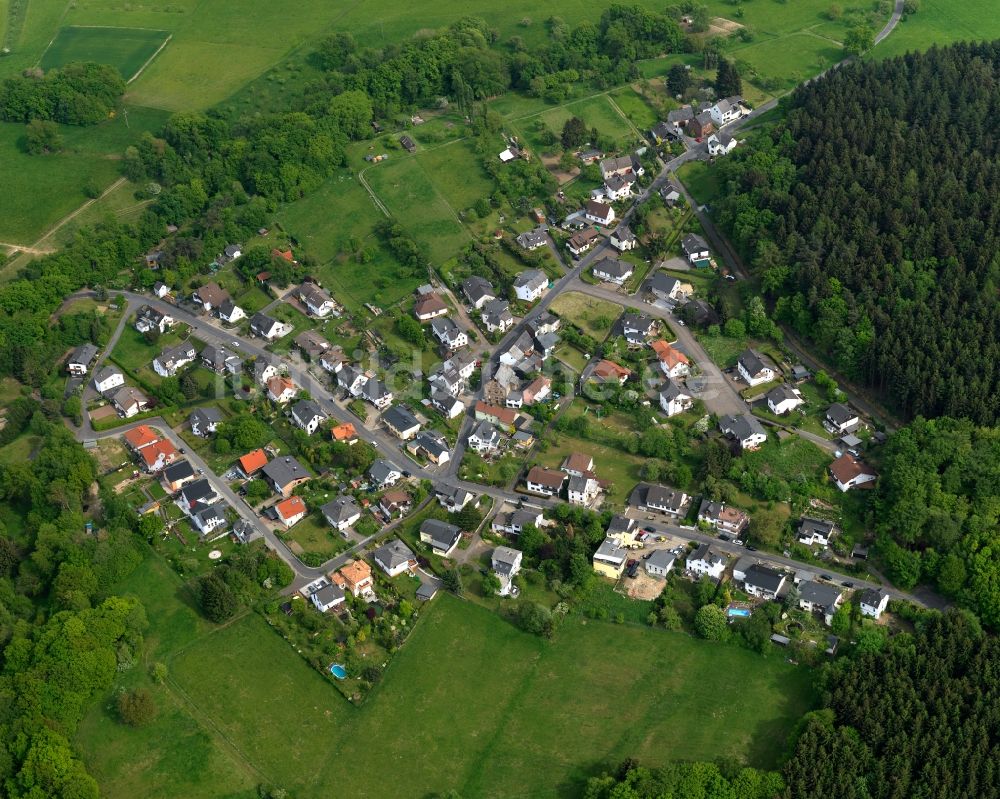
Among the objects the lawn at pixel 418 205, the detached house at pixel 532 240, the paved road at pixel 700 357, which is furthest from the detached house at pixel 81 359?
the paved road at pixel 700 357

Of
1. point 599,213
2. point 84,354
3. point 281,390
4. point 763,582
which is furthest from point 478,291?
point 763,582

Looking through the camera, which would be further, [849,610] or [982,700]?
[849,610]

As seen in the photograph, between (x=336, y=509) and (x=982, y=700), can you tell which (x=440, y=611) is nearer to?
(x=336, y=509)

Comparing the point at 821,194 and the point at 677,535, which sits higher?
the point at 821,194

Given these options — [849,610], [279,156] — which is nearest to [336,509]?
[849,610]

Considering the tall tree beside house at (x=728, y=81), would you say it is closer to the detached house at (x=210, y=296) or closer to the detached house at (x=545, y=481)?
the detached house at (x=210, y=296)

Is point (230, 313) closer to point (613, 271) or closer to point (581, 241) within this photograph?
point (581, 241)
